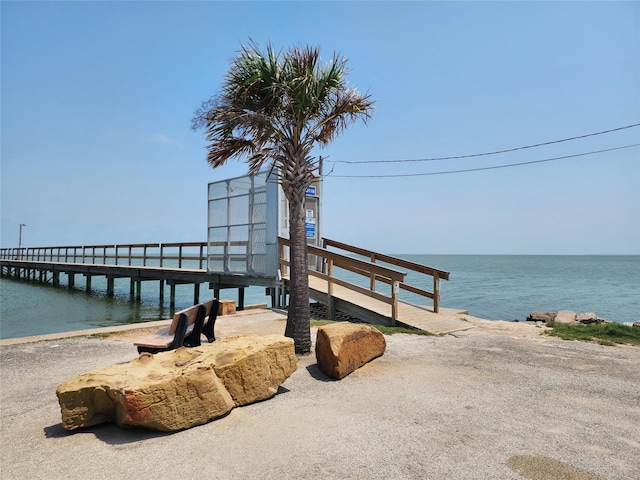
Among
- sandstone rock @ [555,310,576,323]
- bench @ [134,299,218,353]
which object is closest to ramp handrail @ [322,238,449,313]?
sandstone rock @ [555,310,576,323]

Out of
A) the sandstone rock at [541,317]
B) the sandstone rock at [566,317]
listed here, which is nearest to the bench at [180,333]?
the sandstone rock at [566,317]

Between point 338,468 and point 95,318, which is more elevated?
point 338,468

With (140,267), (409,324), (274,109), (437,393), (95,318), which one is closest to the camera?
(437,393)

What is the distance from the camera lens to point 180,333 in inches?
220

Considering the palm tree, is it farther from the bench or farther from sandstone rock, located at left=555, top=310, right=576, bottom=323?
sandstone rock, located at left=555, top=310, right=576, bottom=323

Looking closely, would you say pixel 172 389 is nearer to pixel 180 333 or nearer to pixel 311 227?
pixel 180 333

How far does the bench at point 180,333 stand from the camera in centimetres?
558

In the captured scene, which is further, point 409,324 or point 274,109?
point 409,324

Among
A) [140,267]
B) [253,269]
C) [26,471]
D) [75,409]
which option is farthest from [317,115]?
[140,267]

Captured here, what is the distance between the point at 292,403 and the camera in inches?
185

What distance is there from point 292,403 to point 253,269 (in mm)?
8840

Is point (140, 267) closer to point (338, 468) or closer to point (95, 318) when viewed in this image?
point (95, 318)

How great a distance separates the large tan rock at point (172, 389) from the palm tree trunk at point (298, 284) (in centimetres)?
200

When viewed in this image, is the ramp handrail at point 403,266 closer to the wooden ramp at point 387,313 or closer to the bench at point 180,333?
the wooden ramp at point 387,313
